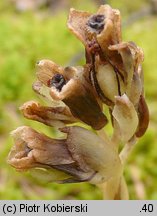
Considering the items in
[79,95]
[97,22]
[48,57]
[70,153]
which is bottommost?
[48,57]

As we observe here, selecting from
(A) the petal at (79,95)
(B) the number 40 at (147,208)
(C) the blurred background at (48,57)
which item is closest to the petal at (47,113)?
(A) the petal at (79,95)

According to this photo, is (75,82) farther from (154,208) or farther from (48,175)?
(154,208)

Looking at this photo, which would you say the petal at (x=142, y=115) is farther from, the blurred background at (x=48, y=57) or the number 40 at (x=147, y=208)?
the blurred background at (x=48, y=57)

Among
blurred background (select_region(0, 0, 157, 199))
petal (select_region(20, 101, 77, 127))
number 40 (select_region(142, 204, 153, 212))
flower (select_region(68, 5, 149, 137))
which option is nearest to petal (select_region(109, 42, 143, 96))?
flower (select_region(68, 5, 149, 137))

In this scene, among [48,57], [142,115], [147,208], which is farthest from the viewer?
[48,57]

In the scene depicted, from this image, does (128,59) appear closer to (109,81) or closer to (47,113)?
(109,81)

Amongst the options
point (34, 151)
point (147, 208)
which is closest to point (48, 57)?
point (147, 208)
